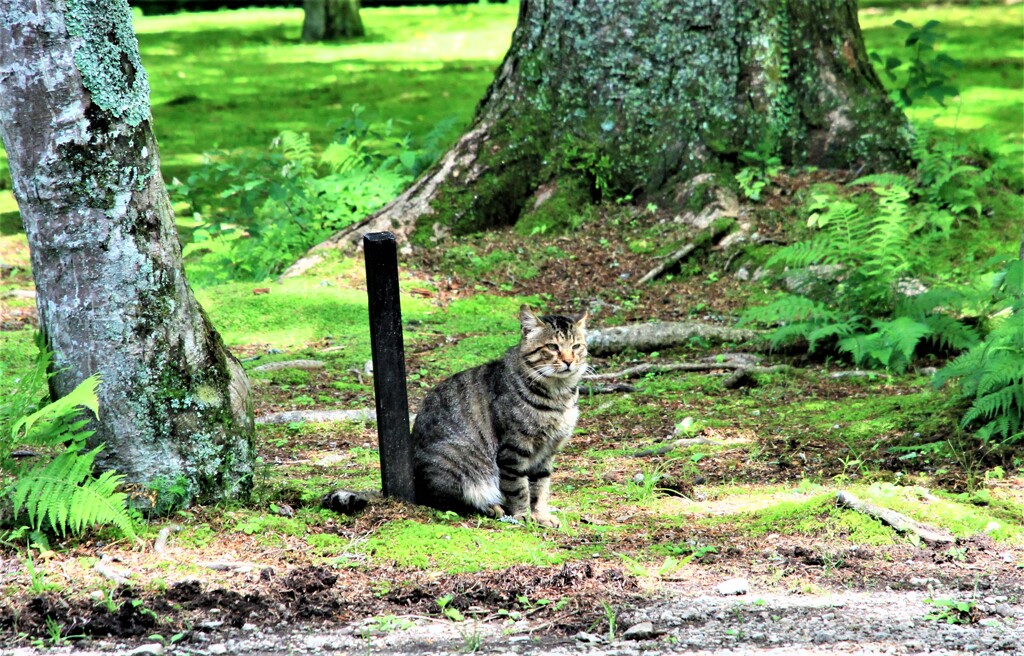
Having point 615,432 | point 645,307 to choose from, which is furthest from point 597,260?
point 615,432

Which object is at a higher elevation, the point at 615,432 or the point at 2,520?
the point at 2,520

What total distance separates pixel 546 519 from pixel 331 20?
19572 millimetres

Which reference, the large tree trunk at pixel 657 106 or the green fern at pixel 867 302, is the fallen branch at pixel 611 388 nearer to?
the green fern at pixel 867 302

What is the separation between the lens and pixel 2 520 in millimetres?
4547

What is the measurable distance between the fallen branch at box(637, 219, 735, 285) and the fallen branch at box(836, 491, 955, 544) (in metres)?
4.55

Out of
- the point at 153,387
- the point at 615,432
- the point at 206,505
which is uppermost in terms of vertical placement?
the point at 153,387

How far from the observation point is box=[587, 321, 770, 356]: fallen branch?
8.27m

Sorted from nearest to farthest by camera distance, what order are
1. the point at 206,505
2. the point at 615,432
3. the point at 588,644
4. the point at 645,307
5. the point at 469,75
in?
the point at 588,644, the point at 206,505, the point at 615,432, the point at 645,307, the point at 469,75

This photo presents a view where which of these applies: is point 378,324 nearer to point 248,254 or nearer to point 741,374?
point 741,374

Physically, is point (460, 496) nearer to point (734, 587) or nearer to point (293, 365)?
point (734, 587)

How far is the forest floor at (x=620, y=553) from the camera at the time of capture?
3924 millimetres

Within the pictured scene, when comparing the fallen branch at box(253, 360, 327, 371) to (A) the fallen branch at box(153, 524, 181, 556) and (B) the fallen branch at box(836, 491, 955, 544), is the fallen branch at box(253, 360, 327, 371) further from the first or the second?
(B) the fallen branch at box(836, 491, 955, 544)

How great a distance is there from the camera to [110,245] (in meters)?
4.53

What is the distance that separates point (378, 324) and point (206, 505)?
1.12m
